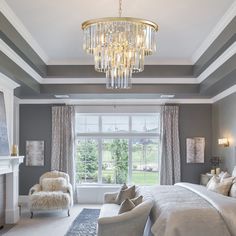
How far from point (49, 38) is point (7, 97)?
61.7 inches

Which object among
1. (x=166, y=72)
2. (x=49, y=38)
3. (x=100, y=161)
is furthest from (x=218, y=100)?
(x=49, y=38)

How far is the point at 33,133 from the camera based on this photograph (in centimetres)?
946

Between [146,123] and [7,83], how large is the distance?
4.20m

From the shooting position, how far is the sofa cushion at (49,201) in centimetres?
748

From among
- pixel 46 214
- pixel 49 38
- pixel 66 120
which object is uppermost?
pixel 49 38

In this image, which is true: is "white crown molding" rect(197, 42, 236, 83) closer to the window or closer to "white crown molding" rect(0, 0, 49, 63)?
the window

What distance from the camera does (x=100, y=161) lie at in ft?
31.7

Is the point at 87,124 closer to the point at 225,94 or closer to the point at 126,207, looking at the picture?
the point at 225,94

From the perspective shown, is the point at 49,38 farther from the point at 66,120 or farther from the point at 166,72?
the point at 66,120

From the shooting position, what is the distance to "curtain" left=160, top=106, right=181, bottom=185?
361 inches

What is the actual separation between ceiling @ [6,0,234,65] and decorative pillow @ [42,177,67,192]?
3.01m

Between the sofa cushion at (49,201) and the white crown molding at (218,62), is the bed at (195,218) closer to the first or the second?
the white crown molding at (218,62)

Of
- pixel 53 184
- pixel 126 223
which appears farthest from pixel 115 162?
pixel 126 223

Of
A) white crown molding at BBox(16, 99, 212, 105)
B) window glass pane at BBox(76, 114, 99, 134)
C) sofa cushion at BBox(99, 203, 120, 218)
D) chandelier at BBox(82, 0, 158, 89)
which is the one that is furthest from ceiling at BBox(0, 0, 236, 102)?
sofa cushion at BBox(99, 203, 120, 218)
